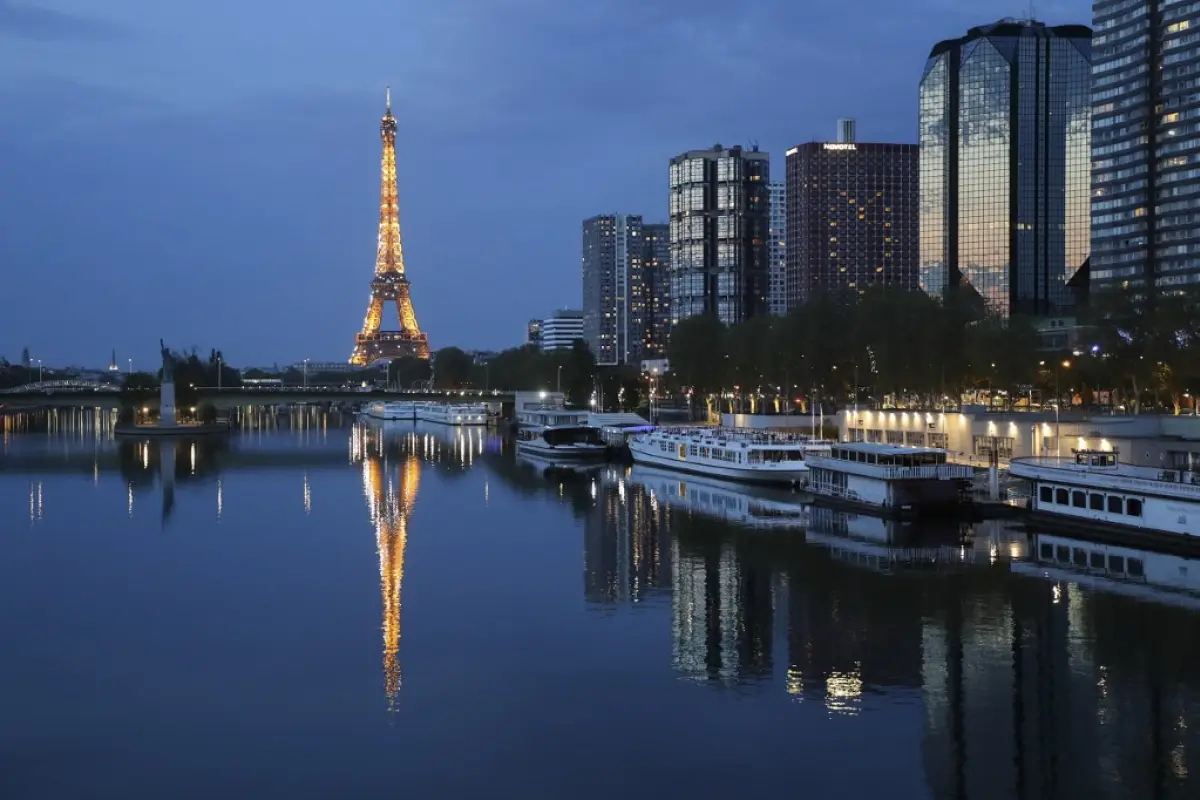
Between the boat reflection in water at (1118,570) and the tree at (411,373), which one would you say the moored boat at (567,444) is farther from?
the tree at (411,373)

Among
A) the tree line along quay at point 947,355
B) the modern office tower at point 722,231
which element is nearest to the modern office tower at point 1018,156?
the modern office tower at point 722,231

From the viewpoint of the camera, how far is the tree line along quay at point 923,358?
6381 cm

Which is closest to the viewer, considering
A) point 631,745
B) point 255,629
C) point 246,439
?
point 631,745

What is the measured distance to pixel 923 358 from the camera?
72562 millimetres

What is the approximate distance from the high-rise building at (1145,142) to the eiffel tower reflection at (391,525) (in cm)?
8282

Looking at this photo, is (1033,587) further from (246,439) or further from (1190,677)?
(246,439)

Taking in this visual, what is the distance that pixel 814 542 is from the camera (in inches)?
1647

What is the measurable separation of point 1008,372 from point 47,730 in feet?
193

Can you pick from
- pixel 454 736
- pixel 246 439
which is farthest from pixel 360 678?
pixel 246 439

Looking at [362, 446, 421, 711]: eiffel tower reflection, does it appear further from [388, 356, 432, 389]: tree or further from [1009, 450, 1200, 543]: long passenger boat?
Result: [388, 356, 432, 389]: tree

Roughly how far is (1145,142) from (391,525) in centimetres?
10939

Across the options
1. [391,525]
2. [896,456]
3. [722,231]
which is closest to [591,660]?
[391,525]

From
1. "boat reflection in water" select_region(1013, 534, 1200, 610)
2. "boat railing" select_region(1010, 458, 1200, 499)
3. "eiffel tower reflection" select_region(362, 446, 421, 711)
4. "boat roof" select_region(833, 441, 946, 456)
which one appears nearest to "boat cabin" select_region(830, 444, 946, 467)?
"boat roof" select_region(833, 441, 946, 456)

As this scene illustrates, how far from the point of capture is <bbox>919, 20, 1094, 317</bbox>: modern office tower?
16288cm
